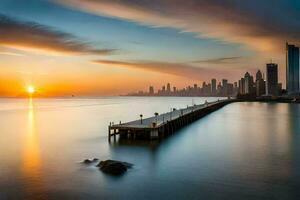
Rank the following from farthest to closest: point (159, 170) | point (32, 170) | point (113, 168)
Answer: point (32, 170) < point (159, 170) < point (113, 168)

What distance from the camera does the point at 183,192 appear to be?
23.3 metres

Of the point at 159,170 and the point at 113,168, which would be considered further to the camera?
the point at 159,170

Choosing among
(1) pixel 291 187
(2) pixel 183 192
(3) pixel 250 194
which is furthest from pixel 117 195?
(1) pixel 291 187

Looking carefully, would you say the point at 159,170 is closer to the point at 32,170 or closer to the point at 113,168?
the point at 113,168

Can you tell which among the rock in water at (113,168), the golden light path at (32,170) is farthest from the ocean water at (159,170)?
the rock in water at (113,168)

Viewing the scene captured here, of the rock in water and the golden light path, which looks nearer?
the golden light path

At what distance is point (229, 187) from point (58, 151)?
23554mm

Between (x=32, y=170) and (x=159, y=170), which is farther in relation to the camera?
(x=32, y=170)

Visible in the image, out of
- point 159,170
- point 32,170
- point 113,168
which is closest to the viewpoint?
point 113,168

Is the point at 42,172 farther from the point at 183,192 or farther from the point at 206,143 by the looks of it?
the point at 206,143

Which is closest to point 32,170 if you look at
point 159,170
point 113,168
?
point 113,168

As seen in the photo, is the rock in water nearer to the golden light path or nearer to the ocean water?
the ocean water

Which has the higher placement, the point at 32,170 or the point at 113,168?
the point at 113,168

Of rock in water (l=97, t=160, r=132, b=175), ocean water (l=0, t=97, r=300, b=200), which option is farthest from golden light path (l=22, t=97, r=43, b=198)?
rock in water (l=97, t=160, r=132, b=175)
